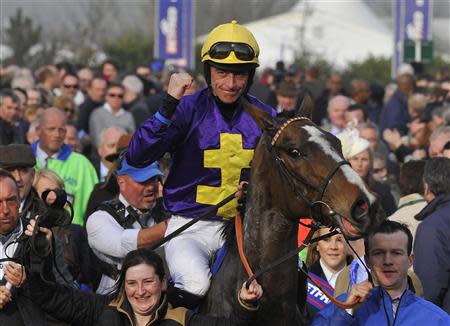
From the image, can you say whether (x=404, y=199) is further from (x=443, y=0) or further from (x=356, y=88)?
(x=443, y=0)

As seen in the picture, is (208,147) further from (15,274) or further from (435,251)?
(435,251)

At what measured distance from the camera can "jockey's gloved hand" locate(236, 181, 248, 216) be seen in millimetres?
6059

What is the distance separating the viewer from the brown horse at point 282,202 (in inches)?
215

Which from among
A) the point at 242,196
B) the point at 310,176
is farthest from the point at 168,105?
the point at 310,176

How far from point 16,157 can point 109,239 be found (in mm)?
1774

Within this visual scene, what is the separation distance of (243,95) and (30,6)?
51357 millimetres

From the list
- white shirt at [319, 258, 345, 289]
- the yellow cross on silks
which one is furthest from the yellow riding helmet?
white shirt at [319, 258, 345, 289]

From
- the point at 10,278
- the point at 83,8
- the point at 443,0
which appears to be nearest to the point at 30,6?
the point at 83,8

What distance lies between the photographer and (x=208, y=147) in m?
6.28

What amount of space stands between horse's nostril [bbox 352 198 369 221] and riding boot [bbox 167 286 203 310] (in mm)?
1248

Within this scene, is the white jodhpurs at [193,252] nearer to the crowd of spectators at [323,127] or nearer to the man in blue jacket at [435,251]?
the crowd of spectators at [323,127]

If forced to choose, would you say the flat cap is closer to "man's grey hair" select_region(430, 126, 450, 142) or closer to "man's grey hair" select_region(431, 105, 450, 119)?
"man's grey hair" select_region(430, 126, 450, 142)

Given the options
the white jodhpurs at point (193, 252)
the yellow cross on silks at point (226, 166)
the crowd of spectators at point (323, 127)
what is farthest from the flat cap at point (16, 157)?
the yellow cross on silks at point (226, 166)

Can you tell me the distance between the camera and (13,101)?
13.5 m
